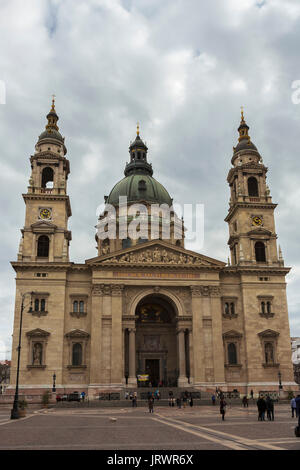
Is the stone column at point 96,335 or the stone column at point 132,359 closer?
the stone column at point 96,335

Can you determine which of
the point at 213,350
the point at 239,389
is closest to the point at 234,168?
the point at 213,350

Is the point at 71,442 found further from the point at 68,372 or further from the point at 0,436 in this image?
the point at 68,372

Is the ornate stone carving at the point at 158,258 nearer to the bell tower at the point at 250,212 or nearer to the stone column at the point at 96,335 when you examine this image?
the stone column at the point at 96,335

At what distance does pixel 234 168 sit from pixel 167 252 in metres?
17.4

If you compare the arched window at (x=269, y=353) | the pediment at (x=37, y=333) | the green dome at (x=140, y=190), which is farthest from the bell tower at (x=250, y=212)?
the pediment at (x=37, y=333)

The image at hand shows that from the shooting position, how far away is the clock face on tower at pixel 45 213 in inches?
2288

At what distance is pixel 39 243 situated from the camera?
5716 centimetres

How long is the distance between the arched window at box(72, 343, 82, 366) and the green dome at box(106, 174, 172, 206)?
3122 centimetres

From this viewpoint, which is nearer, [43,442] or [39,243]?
[43,442]

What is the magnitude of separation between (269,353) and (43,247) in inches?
1230

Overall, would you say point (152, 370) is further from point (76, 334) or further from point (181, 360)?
point (76, 334)

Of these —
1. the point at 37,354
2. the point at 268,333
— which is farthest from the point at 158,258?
the point at 37,354

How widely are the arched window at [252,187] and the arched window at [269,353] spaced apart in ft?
70.2

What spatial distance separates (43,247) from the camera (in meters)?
57.0
